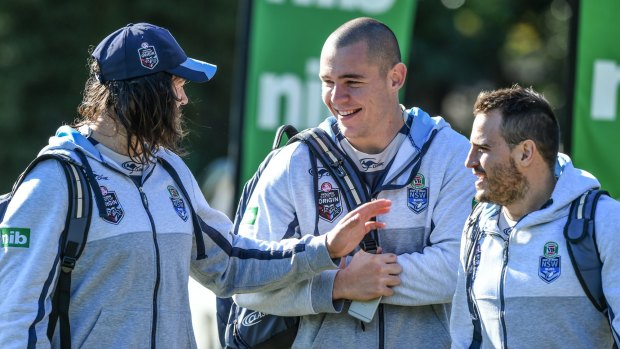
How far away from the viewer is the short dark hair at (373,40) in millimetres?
4996

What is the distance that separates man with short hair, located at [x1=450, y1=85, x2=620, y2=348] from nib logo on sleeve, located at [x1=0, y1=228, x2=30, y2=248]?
178 centimetres

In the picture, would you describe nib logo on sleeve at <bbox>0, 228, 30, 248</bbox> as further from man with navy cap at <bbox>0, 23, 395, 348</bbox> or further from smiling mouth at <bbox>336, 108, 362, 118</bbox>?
smiling mouth at <bbox>336, 108, 362, 118</bbox>

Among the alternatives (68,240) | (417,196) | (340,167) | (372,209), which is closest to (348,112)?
(340,167)

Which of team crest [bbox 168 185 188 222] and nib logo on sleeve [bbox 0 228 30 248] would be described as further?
team crest [bbox 168 185 188 222]

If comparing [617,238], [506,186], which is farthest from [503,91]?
[617,238]

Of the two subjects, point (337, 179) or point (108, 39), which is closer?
point (108, 39)

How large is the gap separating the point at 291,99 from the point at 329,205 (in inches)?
87.5

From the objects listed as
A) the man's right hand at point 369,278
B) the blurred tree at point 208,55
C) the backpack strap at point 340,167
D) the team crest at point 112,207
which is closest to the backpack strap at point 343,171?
the backpack strap at point 340,167

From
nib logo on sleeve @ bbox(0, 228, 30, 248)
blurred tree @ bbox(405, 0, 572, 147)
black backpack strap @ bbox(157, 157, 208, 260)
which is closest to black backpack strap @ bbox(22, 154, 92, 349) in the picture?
nib logo on sleeve @ bbox(0, 228, 30, 248)

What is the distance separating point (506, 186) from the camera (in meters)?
4.38

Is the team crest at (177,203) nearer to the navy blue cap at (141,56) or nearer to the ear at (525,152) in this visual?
the navy blue cap at (141,56)

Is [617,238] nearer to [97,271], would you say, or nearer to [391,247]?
[391,247]

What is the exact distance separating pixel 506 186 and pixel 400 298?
70cm

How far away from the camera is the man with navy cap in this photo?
12.6 ft
